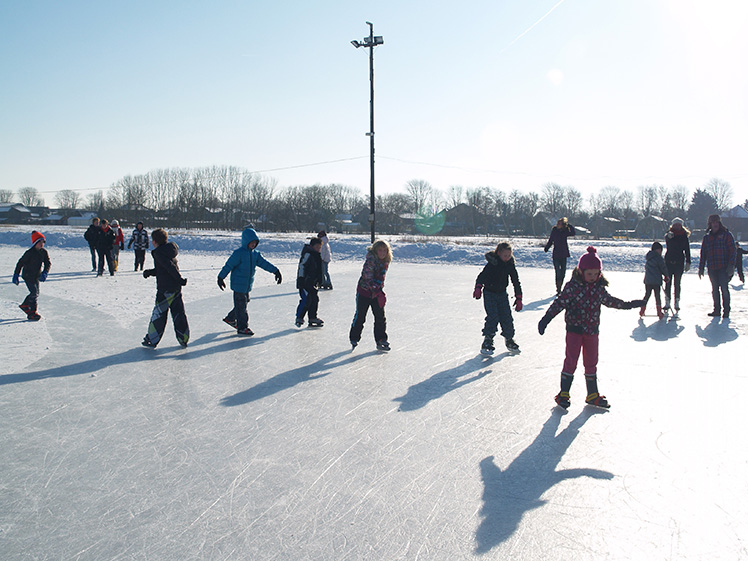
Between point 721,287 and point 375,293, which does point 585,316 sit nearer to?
point 375,293

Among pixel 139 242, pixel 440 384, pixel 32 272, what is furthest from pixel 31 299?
pixel 139 242

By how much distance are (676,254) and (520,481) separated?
7333 millimetres

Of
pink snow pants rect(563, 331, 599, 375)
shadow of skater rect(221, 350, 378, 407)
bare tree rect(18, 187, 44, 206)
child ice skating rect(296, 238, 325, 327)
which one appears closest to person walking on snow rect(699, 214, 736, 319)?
pink snow pants rect(563, 331, 599, 375)

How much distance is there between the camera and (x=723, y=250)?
799 centimetres

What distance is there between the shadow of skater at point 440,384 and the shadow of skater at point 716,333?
3.06 metres

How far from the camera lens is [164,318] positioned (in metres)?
6.15

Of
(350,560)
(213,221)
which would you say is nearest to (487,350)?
(350,560)

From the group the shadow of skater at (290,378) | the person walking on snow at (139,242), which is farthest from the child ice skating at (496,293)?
the person walking on snow at (139,242)

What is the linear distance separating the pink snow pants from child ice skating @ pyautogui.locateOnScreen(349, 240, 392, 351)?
2.35 meters

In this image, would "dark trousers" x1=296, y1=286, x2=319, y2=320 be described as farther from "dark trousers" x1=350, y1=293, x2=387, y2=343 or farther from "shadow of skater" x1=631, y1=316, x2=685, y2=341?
"shadow of skater" x1=631, y1=316, x2=685, y2=341

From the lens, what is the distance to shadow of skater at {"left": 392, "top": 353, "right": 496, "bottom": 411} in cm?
429

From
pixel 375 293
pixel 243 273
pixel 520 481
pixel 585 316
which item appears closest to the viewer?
pixel 520 481

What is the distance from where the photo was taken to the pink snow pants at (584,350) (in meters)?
4.23

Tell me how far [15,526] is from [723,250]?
364 inches
